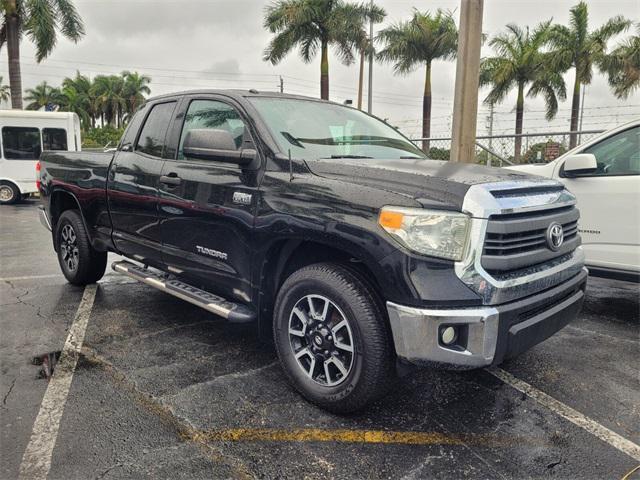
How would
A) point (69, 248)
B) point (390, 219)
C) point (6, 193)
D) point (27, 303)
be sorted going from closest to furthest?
point (390, 219) < point (27, 303) < point (69, 248) < point (6, 193)

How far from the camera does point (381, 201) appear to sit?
2691mm

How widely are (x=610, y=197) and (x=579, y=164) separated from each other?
→ 0.40m

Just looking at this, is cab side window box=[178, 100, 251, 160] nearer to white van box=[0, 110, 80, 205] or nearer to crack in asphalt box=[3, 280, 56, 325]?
crack in asphalt box=[3, 280, 56, 325]

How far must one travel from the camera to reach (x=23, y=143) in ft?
50.7

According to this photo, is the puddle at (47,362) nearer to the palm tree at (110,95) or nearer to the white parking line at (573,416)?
the white parking line at (573,416)

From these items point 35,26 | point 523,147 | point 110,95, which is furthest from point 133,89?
point 523,147

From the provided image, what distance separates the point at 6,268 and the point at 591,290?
7137mm

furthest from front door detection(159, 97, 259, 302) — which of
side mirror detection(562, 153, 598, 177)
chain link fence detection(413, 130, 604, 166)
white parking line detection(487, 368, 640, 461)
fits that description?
chain link fence detection(413, 130, 604, 166)

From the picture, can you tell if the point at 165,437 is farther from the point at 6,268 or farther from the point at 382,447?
the point at 6,268

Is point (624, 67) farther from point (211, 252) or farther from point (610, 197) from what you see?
point (211, 252)

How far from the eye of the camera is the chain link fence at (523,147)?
842 centimetres

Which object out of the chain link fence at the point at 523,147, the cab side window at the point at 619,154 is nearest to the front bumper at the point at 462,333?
the cab side window at the point at 619,154

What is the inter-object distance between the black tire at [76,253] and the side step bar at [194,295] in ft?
2.53

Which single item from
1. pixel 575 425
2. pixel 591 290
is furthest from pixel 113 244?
pixel 591 290
